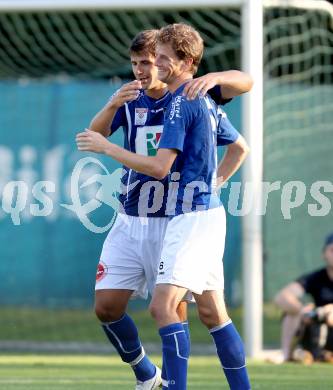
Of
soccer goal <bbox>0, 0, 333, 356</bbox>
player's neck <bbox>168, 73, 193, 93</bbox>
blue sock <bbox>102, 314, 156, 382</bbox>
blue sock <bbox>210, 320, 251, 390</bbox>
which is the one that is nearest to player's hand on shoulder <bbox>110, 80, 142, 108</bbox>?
player's neck <bbox>168, 73, 193, 93</bbox>

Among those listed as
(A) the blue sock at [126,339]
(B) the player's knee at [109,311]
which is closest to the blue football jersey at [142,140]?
(B) the player's knee at [109,311]

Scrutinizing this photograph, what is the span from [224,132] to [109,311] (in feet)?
4.12

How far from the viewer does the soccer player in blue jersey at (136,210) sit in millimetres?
6531

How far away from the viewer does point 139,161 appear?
5.73 m

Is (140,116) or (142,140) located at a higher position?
(140,116)

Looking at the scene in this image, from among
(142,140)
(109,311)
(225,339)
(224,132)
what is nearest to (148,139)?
(142,140)

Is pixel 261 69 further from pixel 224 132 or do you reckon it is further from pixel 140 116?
pixel 224 132

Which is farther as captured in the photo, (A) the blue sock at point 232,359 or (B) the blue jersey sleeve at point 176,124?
(A) the blue sock at point 232,359

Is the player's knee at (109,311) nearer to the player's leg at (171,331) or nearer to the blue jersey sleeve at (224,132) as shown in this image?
the player's leg at (171,331)

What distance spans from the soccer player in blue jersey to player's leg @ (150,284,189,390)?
0.69 metres

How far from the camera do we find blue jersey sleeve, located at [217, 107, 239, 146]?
6.19 metres

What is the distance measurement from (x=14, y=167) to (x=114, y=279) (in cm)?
576

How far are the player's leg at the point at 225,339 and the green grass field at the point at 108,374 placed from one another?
1.49m

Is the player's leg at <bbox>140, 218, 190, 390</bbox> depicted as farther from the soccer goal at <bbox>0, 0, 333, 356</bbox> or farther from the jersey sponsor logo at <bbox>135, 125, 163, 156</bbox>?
the soccer goal at <bbox>0, 0, 333, 356</bbox>
